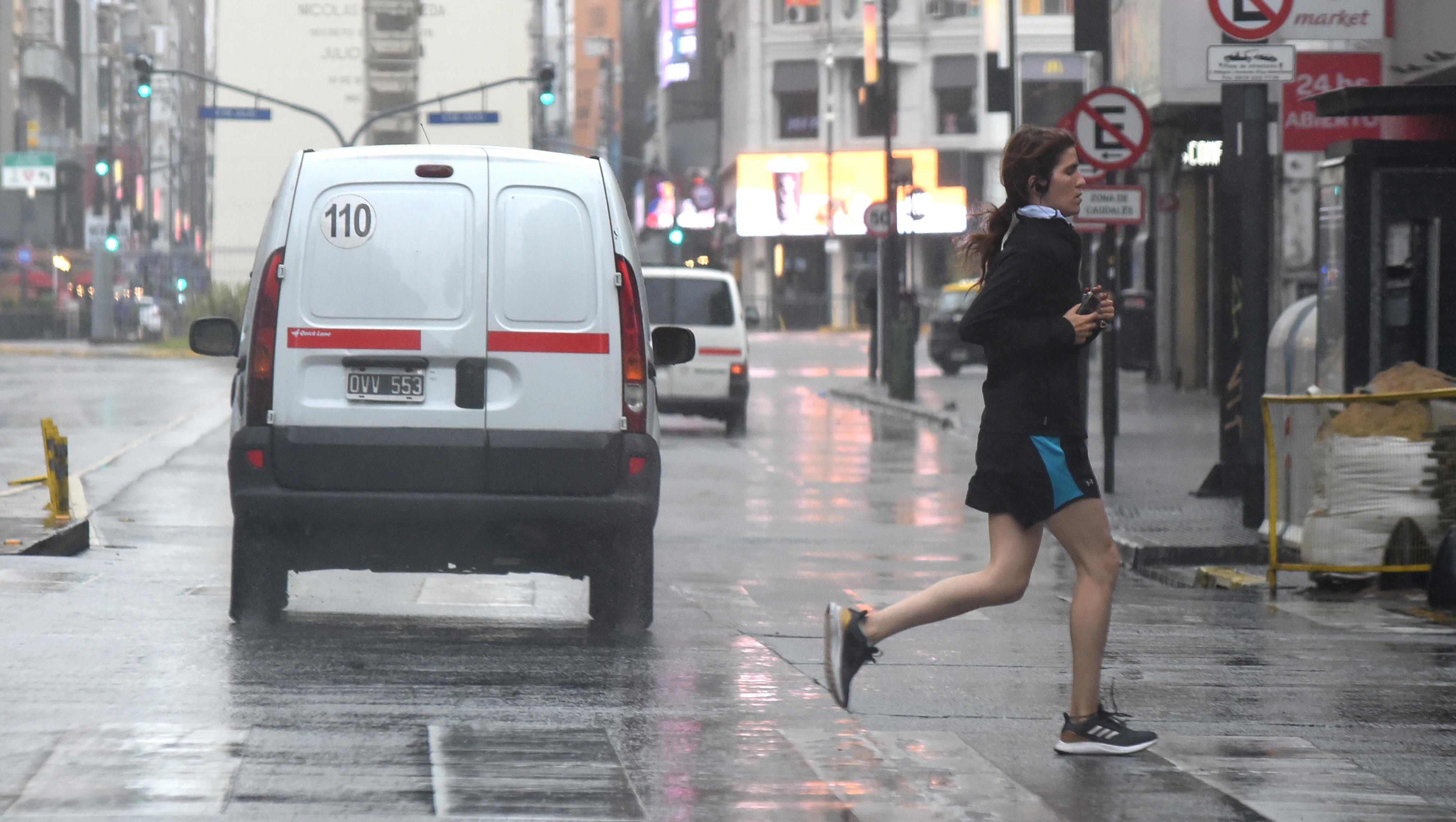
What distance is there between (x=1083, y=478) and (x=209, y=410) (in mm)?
22033

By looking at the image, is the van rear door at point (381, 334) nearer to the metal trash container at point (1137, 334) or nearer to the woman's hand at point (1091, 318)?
the woman's hand at point (1091, 318)

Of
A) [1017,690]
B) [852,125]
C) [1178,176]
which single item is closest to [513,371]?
[1017,690]

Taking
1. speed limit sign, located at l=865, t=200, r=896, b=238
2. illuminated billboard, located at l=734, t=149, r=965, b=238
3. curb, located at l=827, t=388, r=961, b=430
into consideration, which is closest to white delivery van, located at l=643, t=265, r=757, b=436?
curb, located at l=827, t=388, r=961, b=430

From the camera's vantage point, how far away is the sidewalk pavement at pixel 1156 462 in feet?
39.8

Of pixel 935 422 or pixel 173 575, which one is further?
pixel 935 422

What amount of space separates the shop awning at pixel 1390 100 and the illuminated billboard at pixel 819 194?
63.0m

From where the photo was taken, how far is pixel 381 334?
26.1 feet

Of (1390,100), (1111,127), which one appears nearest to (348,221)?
(1390,100)

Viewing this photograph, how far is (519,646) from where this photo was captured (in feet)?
26.3

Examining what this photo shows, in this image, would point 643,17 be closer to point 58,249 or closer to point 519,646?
point 58,249

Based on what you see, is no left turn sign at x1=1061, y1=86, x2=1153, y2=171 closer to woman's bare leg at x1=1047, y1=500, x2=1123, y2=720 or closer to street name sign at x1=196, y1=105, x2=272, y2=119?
woman's bare leg at x1=1047, y1=500, x2=1123, y2=720

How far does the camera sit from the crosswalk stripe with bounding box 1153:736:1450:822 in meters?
5.26

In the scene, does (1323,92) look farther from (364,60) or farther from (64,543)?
(364,60)

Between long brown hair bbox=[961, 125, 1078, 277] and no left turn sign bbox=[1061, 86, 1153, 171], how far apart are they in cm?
959
